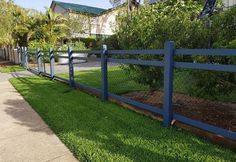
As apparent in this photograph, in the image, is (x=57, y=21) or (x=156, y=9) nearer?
(x=156, y=9)

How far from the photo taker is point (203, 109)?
5402 millimetres

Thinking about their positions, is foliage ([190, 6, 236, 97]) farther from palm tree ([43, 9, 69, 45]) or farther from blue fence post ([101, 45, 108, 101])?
palm tree ([43, 9, 69, 45])

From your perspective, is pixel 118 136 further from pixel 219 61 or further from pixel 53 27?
A: pixel 53 27

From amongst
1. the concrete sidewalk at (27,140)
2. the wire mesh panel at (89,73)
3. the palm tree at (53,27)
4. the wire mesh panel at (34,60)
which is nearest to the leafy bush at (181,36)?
the wire mesh panel at (89,73)

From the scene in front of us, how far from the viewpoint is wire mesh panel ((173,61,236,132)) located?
427 cm

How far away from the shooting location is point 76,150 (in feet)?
12.2

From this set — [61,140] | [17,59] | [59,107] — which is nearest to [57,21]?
[17,59]

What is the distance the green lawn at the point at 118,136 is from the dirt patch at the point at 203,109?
812 millimetres

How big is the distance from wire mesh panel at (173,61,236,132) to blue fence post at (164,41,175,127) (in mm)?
477

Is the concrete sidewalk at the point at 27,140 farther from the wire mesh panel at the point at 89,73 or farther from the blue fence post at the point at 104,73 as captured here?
the wire mesh panel at the point at 89,73

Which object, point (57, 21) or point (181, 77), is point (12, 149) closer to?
point (181, 77)

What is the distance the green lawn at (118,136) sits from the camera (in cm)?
343

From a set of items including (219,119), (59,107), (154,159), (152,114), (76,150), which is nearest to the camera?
(154,159)

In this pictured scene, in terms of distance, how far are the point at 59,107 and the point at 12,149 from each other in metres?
2.11
